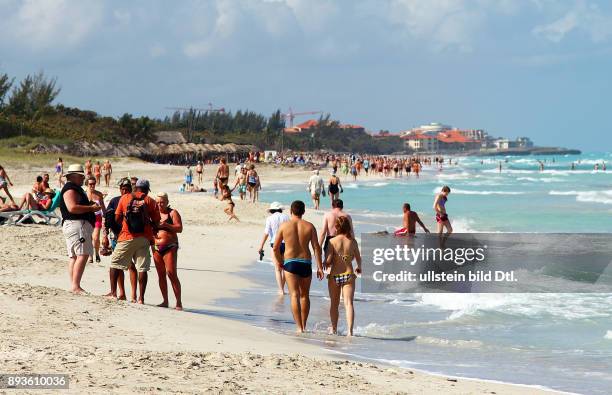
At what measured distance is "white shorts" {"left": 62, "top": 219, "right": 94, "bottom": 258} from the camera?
8.99 meters

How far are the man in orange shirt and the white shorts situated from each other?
0.31 metres

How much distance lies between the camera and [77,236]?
9.00 m

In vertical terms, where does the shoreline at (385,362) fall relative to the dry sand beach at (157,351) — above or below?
below

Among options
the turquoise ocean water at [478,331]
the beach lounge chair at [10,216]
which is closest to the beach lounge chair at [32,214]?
the beach lounge chair at [10,216]

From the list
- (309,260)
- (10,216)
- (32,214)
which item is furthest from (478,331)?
(10,216)

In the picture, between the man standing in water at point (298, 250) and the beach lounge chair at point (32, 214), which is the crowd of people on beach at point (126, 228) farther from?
the beach lounge chair at point (32, 214)

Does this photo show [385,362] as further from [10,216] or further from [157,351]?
[10,216]

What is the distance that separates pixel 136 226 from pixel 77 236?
2.03 feet

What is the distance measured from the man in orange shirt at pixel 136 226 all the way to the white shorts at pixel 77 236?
31 centimetres

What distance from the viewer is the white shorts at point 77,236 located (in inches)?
354

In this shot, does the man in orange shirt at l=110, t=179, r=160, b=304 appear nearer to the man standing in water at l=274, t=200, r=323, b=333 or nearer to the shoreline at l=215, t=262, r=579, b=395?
the man standing in water at l=274, t=200, r=323, b=333

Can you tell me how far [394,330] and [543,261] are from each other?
7.28 m

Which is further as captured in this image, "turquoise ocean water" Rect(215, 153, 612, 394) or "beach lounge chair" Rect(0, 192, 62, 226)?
"beach lounge chair" Rect(0, 192, 62, 226)

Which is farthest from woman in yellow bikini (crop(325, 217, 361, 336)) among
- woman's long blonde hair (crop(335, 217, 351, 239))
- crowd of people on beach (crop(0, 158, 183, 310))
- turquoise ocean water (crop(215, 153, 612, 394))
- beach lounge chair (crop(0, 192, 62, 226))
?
beach lounge chair (crop(0, 192, 62, 226))
